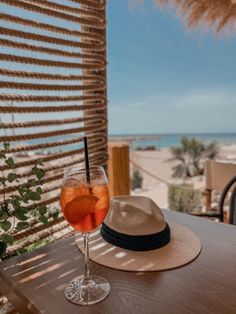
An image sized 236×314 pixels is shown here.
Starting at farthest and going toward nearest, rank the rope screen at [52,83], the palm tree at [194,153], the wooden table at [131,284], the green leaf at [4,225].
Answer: the palm tree at [194,153] → the rope screen at [52,83] → the green leaf at [4,225] → the wooden table at [131,284]

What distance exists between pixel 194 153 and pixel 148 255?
7218 mm

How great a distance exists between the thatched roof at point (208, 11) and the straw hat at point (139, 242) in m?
1.99

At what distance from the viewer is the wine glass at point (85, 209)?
2.26 feet

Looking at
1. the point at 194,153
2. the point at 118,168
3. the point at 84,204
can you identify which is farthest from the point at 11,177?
the point at 194,153

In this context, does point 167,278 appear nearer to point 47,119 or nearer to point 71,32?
point 47,119

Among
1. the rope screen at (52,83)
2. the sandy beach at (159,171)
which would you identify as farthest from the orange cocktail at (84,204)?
the sandy beach at (159,171)

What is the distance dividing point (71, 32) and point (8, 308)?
1478 millimetres

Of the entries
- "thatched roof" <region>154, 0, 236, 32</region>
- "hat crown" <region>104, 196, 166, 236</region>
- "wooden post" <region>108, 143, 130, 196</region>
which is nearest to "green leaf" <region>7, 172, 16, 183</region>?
"hat crown" <region>104, 196, 166, 236</region>

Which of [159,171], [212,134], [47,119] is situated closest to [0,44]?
[47,119]

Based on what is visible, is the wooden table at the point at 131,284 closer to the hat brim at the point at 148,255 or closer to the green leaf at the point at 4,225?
the hat brim at the point at 148,255

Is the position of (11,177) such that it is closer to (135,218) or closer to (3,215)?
(3,215)

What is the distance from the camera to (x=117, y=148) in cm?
223

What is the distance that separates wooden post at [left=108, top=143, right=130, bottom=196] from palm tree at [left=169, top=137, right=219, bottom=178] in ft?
18.7

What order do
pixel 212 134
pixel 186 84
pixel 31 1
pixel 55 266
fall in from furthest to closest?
pixel 212 134 → pixel 186 84 → pixel 31 1 → pixel 55 266
